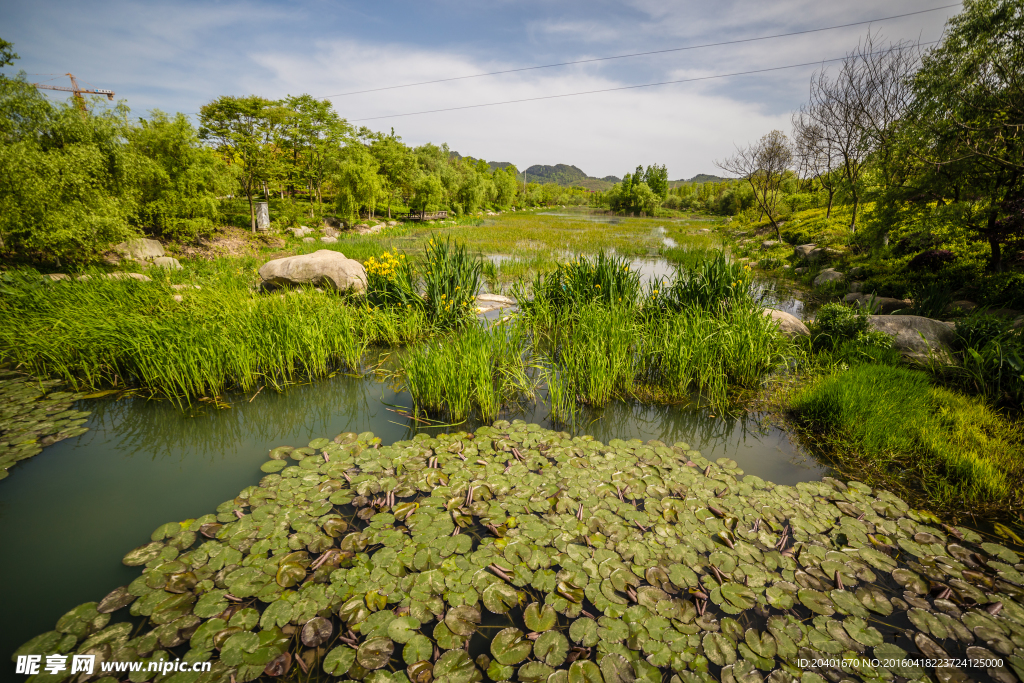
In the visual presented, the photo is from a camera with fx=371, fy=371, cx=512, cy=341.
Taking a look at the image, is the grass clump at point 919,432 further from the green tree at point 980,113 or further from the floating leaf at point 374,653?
the floating leaf at point 374,653

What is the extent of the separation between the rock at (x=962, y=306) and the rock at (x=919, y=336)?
2.49 meters

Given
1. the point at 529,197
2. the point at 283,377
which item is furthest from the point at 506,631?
the point at 529,197

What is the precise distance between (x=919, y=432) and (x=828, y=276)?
9.88 meters

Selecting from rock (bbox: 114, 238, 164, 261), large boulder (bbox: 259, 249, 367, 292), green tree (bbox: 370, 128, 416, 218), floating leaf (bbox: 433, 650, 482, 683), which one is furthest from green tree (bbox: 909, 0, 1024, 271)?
green tree (bbox: 370, 128, 416, 218)

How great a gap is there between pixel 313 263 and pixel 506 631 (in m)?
7.79

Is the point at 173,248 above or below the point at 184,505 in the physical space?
above

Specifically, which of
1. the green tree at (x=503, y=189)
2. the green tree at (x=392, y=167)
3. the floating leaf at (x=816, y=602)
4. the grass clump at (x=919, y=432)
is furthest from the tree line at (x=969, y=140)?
the green tree at (x=503, y=189)

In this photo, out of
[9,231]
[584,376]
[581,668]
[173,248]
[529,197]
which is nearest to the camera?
[581,668]

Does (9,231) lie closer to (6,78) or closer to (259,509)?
(6,78)

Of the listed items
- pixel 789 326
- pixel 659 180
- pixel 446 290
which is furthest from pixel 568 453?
pixel 659 180

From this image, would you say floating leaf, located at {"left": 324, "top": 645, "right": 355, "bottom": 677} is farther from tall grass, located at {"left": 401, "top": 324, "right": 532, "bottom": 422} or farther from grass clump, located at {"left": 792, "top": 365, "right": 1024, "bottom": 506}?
grass clump, located at {"left": 792, "top": 365, "right": 1024, "bottom": 506}

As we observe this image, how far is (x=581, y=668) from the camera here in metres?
1.78

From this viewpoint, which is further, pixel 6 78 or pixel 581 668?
pixel 6 78

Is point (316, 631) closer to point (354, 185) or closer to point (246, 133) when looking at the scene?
point (246, 133)
